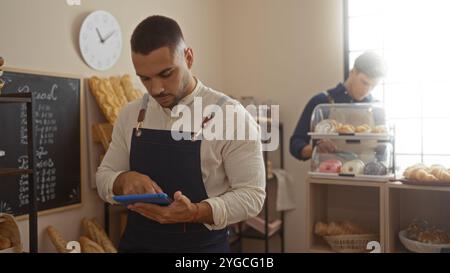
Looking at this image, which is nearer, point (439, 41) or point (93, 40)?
point (93, 40)

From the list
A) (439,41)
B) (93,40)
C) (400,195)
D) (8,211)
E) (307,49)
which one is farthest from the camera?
(307,49)

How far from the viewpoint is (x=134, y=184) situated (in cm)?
124

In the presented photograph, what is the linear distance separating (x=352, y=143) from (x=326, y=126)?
0.19 m

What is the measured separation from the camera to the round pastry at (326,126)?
2531mm

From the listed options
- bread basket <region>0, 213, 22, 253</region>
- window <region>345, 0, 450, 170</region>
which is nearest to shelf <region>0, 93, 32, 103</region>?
bread basket <region>0, 213, 22, 253</region>

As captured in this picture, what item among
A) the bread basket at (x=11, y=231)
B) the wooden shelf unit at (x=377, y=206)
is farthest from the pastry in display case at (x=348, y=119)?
the bread basket at (x=11, y=231)

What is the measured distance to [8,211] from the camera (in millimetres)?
2088

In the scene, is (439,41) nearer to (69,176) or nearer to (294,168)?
(294,168)

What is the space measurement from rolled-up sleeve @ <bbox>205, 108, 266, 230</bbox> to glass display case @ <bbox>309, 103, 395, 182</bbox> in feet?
4.30

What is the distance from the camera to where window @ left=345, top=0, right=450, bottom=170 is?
311 cm

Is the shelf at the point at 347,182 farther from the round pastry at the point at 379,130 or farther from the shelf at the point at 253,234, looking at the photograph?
the shelf at the point at 253,234
